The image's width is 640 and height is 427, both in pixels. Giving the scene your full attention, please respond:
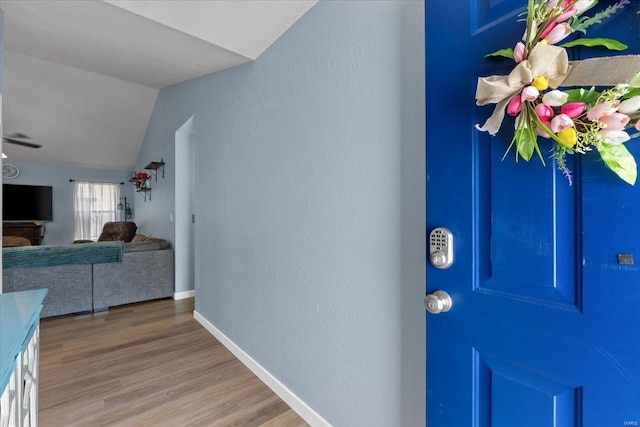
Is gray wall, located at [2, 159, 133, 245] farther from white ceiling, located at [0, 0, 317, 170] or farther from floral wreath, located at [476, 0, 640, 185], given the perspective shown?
floral wreath, located at [476, 0, 640, 185]

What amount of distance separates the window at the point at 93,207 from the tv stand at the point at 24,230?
658 mm

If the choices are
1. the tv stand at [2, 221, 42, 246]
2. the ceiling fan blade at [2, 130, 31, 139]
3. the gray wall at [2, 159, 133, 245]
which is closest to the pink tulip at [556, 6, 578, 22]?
the ceiling fan blade at [2, 130, 31, 139]

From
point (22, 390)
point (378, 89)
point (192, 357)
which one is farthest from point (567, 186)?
point (192, 357)

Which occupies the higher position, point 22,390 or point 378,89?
point 378,89

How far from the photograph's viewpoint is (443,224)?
831mm

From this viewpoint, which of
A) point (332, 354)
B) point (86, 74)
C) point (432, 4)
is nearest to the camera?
point (432, 4)

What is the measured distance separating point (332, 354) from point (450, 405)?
0.75 meters

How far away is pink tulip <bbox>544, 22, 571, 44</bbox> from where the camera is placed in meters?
0.59

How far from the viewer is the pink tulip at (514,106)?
639 millimetres

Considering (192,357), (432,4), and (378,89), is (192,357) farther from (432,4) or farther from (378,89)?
(432,4)

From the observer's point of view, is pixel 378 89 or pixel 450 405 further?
pixel 378 89

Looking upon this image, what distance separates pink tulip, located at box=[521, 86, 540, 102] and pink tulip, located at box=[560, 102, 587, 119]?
0.06m

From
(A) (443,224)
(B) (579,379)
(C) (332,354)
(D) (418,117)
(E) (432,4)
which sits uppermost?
(E) (432,4)

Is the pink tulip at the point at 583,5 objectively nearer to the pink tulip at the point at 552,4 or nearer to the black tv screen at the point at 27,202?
the pink tulip at the point at 552,4
